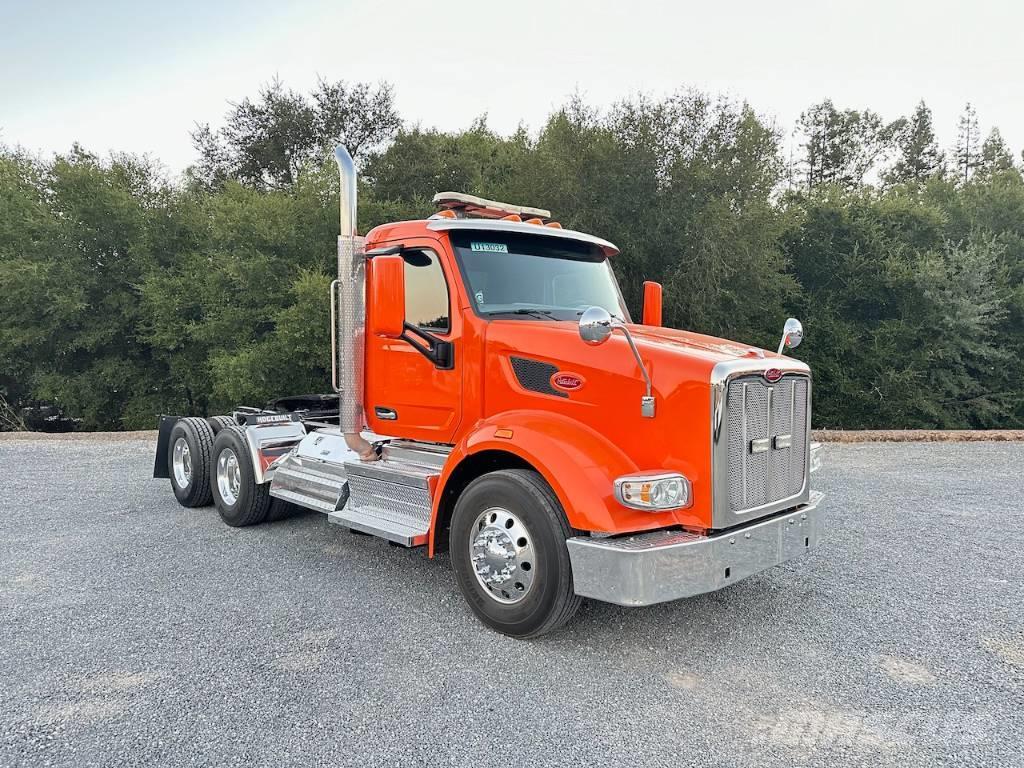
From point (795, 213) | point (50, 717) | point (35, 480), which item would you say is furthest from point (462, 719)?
point (795, 213)

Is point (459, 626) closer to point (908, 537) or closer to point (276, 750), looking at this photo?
point (276, 750)

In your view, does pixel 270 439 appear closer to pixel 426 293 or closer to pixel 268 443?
pixel 268 443

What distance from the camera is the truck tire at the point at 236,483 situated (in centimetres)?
605

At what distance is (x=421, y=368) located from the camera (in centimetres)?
460

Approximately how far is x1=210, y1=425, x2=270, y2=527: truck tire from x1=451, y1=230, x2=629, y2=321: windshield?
2948 millimetres

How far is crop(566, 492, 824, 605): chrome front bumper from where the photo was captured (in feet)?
10.7

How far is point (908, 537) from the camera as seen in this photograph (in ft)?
19.4

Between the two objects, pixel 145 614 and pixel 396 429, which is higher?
pixel 396 429

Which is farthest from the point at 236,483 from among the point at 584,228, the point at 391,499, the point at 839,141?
the point at 839,141

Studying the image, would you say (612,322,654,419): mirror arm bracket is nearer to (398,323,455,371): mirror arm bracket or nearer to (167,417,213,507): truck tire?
(398,323,455,371): mirror arm bracket

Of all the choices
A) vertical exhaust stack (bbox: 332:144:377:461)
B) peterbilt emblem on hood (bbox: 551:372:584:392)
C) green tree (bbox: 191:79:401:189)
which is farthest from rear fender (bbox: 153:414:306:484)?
green tree (bbox: 191:79:401:189)

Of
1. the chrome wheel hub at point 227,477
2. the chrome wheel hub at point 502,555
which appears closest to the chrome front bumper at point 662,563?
the chrome wheel hub at point 502,555

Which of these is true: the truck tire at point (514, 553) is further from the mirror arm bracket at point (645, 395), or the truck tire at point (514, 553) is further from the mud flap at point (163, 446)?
the mud flap at point (163, 446)

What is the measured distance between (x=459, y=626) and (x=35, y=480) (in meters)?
7.43
